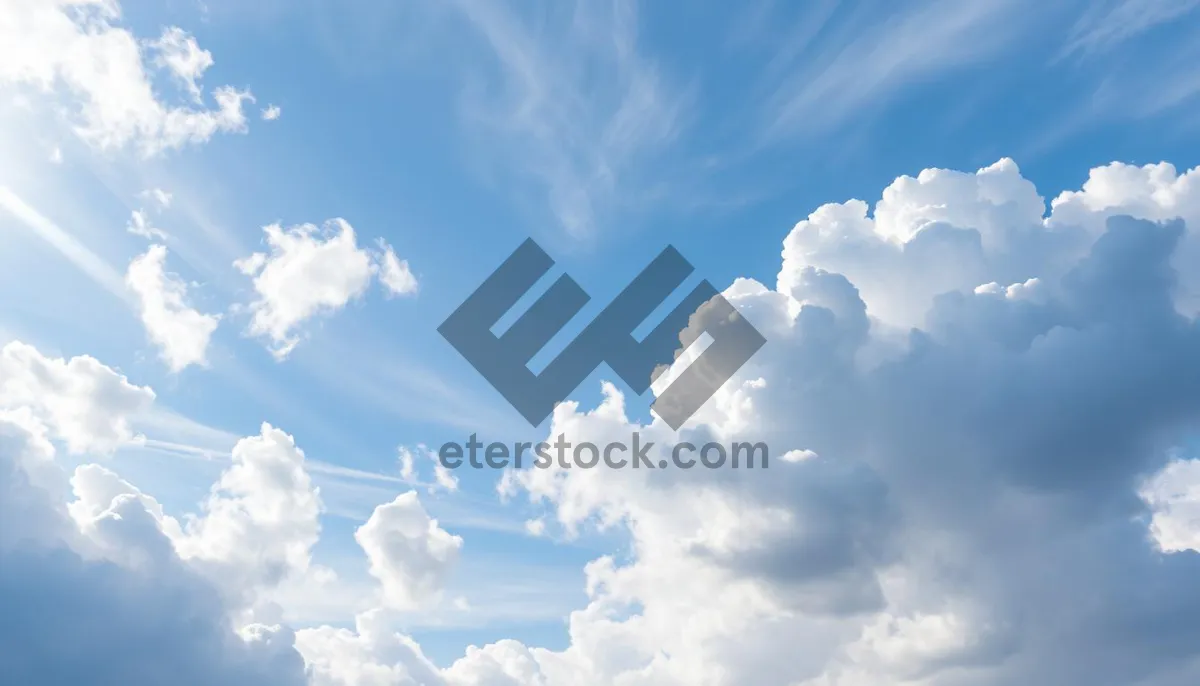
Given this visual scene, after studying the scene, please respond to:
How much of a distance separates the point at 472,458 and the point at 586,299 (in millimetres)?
33086

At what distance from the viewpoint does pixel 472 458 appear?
116312mm

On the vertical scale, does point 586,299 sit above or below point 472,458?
above

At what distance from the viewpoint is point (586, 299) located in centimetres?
11850
